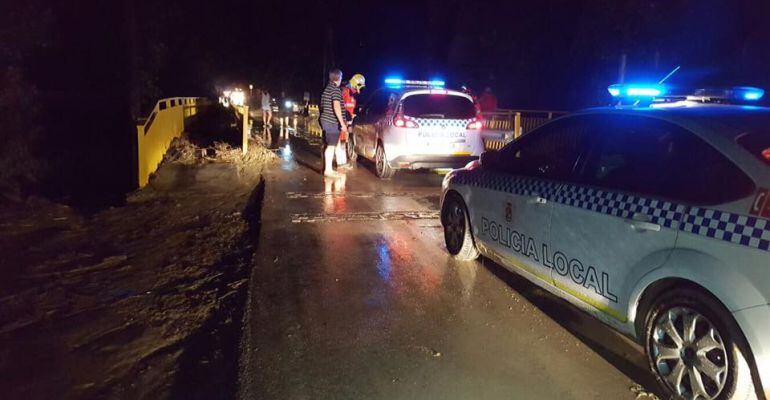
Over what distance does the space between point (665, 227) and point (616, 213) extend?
353 mm

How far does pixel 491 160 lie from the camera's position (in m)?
4.82

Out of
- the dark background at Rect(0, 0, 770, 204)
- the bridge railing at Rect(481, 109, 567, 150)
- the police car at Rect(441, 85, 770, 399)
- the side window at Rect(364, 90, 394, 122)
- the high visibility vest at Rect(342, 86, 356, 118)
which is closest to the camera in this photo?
the police car at Rect(441, 85, 770, 399)

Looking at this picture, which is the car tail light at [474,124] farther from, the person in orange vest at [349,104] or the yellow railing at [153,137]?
the yellow railing at [153,137]

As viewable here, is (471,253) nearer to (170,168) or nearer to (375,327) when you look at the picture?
(375,327)

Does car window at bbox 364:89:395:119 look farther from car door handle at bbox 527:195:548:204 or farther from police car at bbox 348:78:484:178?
car door handle at bbox 527:195:548:204

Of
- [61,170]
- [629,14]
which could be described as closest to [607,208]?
[61,170]

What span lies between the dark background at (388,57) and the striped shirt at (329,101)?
380cm

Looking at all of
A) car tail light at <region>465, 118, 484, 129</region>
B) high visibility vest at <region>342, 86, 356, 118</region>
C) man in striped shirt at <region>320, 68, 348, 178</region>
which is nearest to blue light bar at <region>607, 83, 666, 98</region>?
car tail light at <region>465, 118, 484, 129</region>

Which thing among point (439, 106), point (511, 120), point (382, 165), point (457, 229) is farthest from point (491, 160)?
point (511, 120)

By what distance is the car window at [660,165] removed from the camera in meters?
2.77

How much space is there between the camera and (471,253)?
17.5ft

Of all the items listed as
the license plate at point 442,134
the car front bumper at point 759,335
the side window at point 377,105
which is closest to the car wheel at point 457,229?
the car front bumper at point 759,335

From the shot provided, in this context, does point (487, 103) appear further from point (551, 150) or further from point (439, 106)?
point (551, 150)

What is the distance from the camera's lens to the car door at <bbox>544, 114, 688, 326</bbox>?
3.04 m
